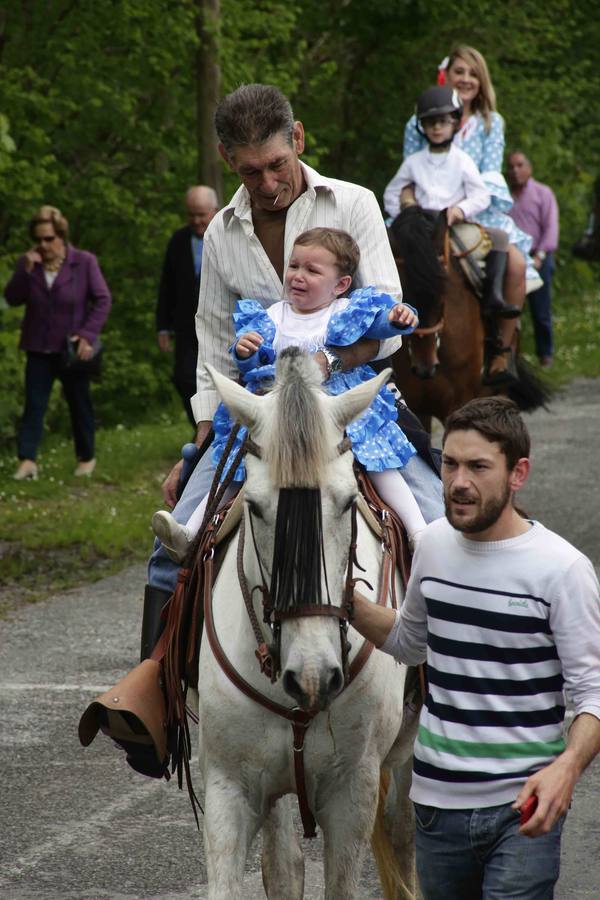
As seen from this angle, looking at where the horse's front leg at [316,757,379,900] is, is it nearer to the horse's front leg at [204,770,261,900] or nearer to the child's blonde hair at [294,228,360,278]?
the horse's front leg at [204,770,261,900]

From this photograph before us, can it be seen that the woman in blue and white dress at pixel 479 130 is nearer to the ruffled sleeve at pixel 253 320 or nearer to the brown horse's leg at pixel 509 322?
the brown horse's leg at pixel 509 322

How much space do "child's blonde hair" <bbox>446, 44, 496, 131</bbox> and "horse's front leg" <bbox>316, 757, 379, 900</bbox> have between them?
7880 millimetres

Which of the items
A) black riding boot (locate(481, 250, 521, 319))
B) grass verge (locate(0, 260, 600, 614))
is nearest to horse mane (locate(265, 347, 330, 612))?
grass verge (locate(0, 260, 600, 614))

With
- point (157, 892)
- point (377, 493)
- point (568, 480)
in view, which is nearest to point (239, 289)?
point (377, 493)

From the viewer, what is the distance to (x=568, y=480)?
1330cm

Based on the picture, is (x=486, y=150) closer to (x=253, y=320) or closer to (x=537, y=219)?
(x=253, y=320)

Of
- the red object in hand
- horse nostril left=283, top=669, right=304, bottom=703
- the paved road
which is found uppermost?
horse nostril left=283, top=669, right=304, bottom=703

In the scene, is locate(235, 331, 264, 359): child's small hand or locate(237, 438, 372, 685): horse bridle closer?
locate(237, 438, 372, 685): horse bridle

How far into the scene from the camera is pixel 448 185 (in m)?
11.2

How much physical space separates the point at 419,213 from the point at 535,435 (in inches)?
221

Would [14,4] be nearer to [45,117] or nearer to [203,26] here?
[45,117]

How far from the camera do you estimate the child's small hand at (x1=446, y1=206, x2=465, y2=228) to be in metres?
11.0

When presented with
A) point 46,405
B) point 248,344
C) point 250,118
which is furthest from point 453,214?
point 248,344

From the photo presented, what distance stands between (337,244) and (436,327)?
19.9 ft
